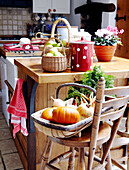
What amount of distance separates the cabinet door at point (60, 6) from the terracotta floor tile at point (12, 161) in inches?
162

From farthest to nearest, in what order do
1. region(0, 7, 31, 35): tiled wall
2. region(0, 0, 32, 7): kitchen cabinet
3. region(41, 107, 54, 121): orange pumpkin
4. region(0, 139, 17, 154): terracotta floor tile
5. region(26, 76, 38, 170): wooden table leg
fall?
region(0, 7, 31, 35): tiled wall
region(0, 0, 32, 7): kitchen cabinet
region(0, 139, 17, 154): terracotta floor tile
region(26, 76, 38, 170): wooden table leg
region(41, 107, 54, 121): orange pumpkin

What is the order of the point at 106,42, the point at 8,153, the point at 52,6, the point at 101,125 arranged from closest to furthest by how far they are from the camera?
the point at 101,125, the point at 106,42, the point at 8,153, the point at 52,6

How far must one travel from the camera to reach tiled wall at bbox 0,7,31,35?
18.3 feet

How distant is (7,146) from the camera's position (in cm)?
267

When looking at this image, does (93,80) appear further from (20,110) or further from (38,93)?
(20,110)

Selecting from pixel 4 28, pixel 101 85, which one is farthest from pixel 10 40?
pixel 101 85

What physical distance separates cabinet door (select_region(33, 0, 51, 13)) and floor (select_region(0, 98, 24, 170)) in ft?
11.0

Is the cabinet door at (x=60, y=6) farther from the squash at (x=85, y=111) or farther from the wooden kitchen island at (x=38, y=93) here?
the squash at (x=85, y=111)

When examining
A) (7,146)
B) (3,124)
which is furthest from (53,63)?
(3,124)

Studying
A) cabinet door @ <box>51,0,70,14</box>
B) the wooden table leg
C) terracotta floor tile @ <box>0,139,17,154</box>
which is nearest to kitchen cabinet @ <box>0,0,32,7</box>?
cabinet door @ <box>51,0,70,14</box>

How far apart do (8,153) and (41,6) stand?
3.98m

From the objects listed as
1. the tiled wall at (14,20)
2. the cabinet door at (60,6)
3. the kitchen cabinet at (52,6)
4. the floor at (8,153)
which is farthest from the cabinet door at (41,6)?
the floor at (8,153)

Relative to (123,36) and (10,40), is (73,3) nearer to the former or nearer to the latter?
(10,40)

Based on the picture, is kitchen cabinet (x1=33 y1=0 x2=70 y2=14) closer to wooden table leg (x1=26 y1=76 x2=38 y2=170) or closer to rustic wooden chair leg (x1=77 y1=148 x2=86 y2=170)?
wooden table leg (x1=26 y1=76 x2=38 y2=170)
